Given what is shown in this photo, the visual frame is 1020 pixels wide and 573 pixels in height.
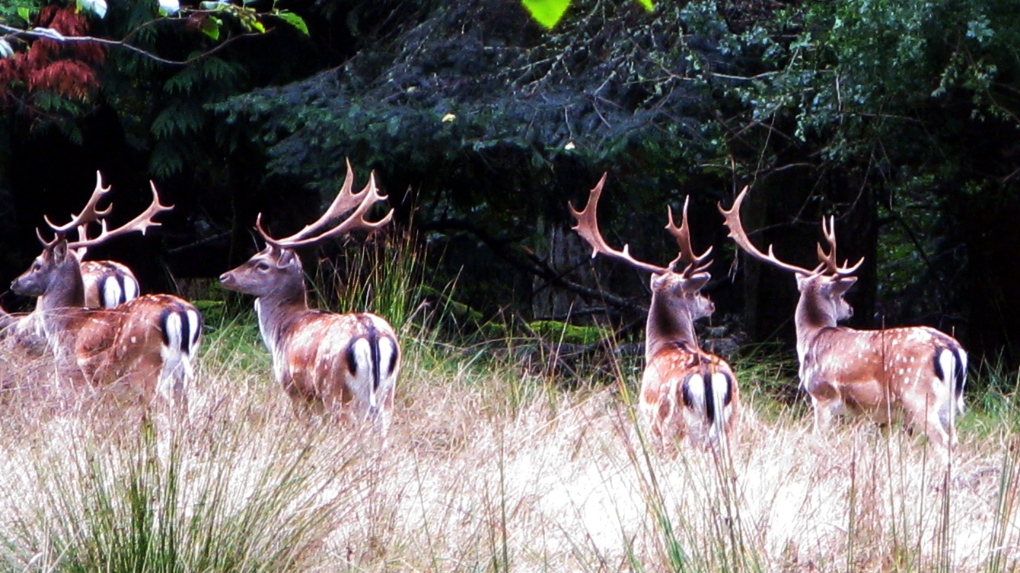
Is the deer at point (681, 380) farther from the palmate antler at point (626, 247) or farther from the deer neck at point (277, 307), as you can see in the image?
the deer neck at point (277, 307)

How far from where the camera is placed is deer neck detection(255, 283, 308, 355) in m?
7.74

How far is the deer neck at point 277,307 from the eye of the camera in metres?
7.74

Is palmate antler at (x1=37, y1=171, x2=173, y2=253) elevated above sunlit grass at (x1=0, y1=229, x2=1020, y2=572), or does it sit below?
above

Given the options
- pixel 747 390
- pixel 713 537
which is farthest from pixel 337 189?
pixel 713 537

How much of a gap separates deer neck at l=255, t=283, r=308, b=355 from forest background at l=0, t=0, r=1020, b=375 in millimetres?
1407

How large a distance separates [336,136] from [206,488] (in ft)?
18.4

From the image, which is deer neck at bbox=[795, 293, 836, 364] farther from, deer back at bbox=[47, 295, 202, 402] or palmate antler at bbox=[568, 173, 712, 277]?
deer back at bbox=[47, 295, 202, 402]

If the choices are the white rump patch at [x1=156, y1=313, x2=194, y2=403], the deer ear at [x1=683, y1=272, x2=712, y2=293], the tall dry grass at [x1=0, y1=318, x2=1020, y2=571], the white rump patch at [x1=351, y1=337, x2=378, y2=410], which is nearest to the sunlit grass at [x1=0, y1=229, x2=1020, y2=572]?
the tall dry grass at [x1=0, y1=318, x2=1020, y2=571]

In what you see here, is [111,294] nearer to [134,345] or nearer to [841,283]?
[134,345]

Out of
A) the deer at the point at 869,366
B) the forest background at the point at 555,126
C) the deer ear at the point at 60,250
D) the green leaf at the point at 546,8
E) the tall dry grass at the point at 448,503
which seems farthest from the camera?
the forest background at the point at 555,126

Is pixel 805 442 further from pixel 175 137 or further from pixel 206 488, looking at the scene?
pixel 175 137

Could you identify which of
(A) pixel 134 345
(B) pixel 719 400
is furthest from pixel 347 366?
(B) pixel 719 400

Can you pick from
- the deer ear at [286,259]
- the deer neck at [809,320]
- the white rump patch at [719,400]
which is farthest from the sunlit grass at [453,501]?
the deer neck at [809,320]

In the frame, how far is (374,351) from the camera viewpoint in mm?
6707
